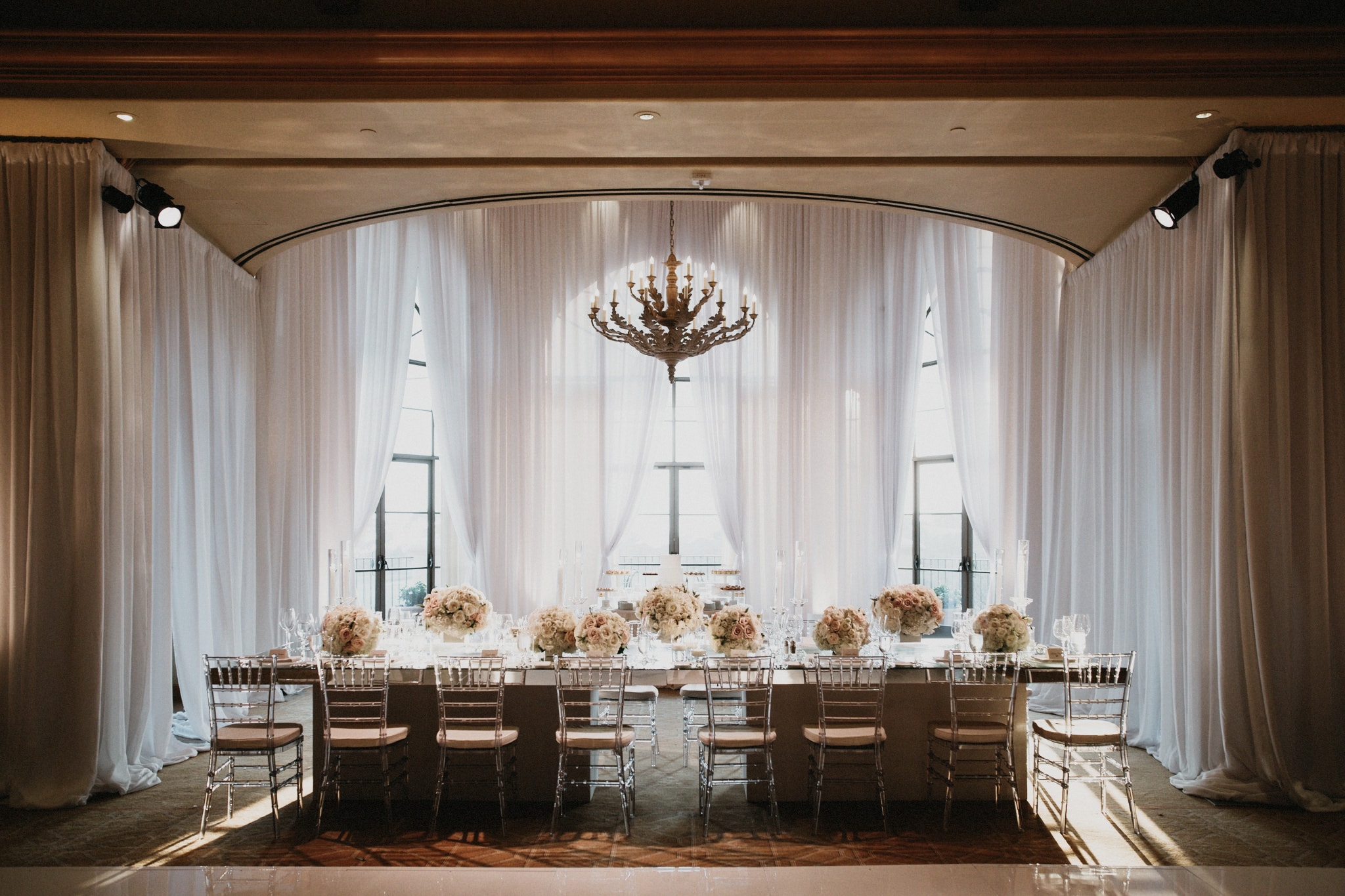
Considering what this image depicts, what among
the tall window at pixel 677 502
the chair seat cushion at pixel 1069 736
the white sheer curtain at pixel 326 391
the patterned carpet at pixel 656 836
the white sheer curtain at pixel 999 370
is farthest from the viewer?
the tall window at pixel 677 502

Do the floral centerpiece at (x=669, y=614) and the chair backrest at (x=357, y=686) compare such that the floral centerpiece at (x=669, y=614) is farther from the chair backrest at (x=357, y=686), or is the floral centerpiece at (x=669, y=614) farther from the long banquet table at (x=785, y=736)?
Answer: the chair backrest at (x=357, y=686)

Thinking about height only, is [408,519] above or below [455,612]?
above

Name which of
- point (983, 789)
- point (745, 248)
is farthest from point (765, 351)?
point (983, 789)

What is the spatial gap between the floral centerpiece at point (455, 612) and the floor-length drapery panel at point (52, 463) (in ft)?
6.29

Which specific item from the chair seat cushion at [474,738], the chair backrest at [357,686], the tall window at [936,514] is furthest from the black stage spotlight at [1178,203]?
the chair backrest at [357,686]

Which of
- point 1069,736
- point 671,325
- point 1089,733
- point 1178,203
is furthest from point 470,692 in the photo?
point 1178,203

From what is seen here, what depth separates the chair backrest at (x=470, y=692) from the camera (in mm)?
5172

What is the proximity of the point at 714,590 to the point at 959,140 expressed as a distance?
17.4 ft

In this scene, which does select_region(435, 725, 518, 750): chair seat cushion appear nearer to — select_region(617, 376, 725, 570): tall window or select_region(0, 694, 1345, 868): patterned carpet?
select_region(0, 694, 1345, 868): patterned carpet

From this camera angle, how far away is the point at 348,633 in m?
5.51

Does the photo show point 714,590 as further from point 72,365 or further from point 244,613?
point 72,365

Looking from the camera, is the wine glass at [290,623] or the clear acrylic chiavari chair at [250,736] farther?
the wine glass at [290,623]

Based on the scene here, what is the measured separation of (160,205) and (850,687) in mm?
5136

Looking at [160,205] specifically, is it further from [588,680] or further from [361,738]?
[588,680]
